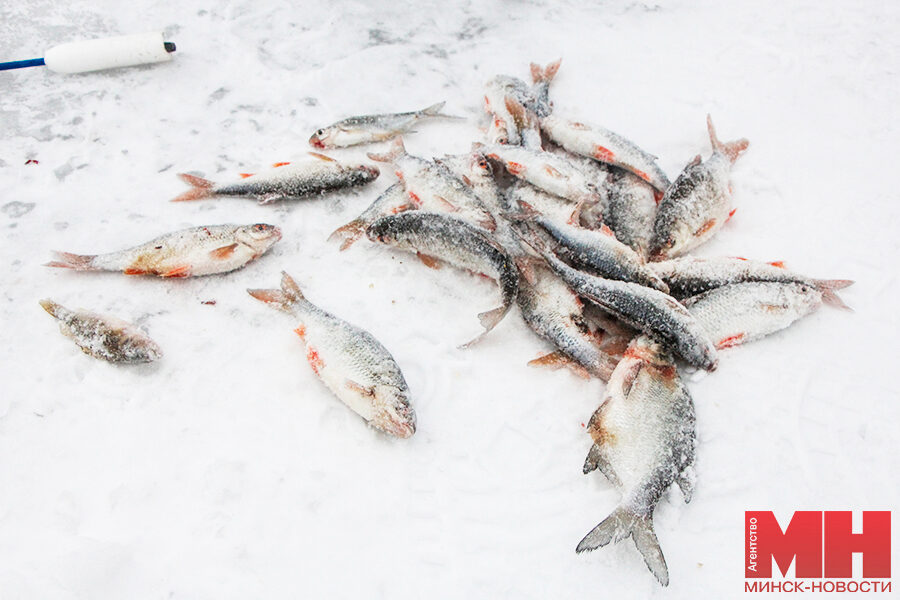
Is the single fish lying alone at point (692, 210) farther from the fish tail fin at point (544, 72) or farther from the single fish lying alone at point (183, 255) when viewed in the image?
the single fish lying alone at point (183, 255)

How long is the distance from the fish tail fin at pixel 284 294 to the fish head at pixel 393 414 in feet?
2.83

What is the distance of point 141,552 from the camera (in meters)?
2.77

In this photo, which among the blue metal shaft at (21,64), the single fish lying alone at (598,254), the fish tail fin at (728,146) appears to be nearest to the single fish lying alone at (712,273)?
the single fish lying alone at (598,254)

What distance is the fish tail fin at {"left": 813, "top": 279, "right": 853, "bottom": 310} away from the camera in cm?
373

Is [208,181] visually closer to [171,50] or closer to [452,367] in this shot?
[171,50]

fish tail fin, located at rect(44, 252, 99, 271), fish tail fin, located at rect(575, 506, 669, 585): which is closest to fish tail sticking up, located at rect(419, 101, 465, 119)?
fish tail fin, located at rect(44, 252, 99, 271)

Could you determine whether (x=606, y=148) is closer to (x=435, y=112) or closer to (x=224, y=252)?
(x=435, y=112)

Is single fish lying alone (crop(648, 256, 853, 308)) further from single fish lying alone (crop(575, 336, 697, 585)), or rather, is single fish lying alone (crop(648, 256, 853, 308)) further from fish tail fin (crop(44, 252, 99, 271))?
fish tail fin (crop(44, 252, 99, 271))

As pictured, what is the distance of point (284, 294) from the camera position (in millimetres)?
3650

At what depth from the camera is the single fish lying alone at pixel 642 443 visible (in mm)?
2750

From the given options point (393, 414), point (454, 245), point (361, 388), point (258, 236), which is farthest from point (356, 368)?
point (258, 236)

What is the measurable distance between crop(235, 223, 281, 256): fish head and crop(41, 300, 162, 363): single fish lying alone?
0.82 metres

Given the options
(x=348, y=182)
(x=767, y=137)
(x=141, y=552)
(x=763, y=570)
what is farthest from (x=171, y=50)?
(x=763, y=570)

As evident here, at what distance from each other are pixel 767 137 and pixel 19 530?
214 inches
